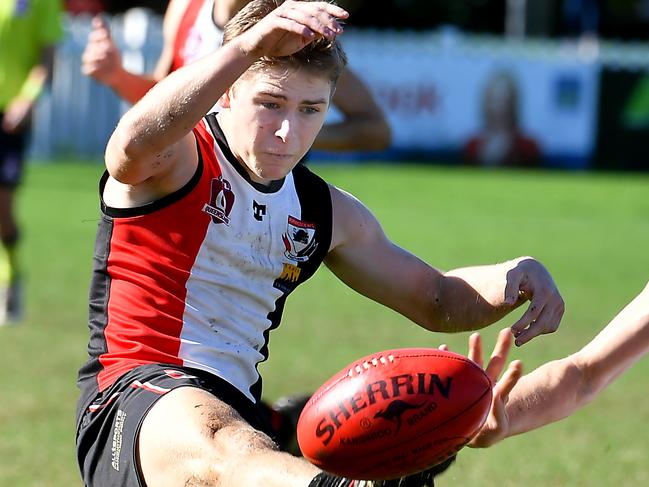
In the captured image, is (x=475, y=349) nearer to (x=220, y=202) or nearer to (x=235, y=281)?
(x=235, y=281)

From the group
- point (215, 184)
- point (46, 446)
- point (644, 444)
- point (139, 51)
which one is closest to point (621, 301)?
point (644, 444)

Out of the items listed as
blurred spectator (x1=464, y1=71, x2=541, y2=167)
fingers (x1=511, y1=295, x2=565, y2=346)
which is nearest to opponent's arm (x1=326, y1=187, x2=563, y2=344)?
fingers (x1=511, y1=295, x2=565, y2=346)

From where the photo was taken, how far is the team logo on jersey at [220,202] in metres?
3.66

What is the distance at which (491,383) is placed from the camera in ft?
10.6

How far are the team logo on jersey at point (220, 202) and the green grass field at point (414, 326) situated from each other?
1195 mm

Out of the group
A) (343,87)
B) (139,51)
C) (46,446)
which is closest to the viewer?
(46,446)

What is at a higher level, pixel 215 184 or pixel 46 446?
pixel 215 184

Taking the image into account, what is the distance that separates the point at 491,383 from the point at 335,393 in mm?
399

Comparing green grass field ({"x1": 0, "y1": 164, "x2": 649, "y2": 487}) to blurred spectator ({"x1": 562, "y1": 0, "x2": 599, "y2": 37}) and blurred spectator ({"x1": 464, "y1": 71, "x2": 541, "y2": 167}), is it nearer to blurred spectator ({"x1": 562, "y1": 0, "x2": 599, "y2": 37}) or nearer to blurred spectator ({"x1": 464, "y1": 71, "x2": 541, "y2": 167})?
blurred spectator ({"x1": 464, "y1": 71, "x2": 541, "y2": 167})

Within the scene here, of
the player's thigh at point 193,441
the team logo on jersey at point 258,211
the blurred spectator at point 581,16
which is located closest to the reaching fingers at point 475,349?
the player's thigh at point 193,441

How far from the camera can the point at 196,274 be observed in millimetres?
3672

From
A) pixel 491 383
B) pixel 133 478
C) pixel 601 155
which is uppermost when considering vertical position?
pixel 491 383

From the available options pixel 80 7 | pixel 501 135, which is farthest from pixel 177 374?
pixel 80 7

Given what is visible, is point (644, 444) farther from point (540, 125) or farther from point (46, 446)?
point (540, 125)
